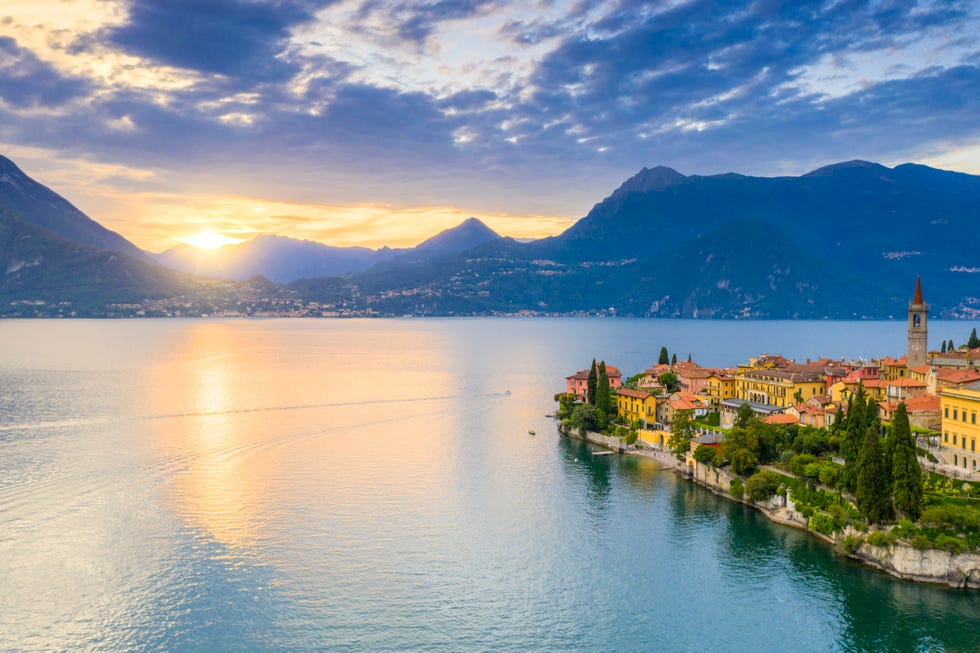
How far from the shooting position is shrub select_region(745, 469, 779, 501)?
4946 cm

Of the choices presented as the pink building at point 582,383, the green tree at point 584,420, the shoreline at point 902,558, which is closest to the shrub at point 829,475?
the shoreline at point 902,558

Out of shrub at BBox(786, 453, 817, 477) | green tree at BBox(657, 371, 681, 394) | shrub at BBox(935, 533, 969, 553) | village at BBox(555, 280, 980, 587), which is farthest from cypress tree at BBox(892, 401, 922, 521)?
green tree at BBox(657, 371, 681, 394)

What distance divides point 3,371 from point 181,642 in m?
116

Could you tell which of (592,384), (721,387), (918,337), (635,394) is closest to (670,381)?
(721,387)

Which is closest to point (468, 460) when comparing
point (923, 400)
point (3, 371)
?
point (923, 400)

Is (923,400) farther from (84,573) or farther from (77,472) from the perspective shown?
(77,472)

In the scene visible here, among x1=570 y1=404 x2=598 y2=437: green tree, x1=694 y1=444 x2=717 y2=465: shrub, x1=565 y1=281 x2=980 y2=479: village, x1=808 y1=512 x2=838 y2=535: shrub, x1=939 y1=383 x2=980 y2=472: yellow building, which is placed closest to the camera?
x1=808 y1=512 x2=838 y2=535: shrub

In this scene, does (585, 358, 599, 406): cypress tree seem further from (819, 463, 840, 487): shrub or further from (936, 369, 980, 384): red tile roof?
(819, 463, 840, 487): shrub

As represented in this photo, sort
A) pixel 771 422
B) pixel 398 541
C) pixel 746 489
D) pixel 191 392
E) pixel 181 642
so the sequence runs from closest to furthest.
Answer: pixel 181 642 < pixel 398 541 < pixel 746 489 < pixel 771 422 < pixel 191 392

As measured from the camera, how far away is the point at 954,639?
32156 mm

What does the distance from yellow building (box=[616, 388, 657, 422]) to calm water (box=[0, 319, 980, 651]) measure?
8.85m

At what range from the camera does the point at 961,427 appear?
4738cm

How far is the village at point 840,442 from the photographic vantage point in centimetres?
3891

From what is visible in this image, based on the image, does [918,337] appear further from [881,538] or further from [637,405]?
[881,538]
